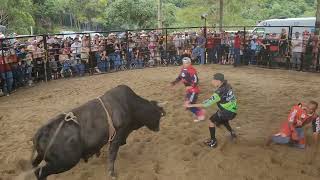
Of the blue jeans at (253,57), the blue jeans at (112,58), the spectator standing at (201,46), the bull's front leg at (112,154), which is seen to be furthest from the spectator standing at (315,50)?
the bull's front leg at (112,154)

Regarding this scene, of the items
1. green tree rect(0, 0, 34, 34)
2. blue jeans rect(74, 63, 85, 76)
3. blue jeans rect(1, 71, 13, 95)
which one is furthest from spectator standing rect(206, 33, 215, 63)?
green tree rect(0, 0, 34, 34)

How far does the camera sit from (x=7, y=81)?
34.2 feet

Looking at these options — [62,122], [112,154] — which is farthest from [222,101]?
[62,122]

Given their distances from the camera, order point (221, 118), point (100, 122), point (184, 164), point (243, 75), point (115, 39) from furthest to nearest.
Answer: point (115, 39), point (243, 75), point (221, 118), point (184, 164), point (100, 122)

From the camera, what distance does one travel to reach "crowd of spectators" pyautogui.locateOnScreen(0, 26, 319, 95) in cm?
1145

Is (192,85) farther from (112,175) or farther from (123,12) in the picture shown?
(123,12)

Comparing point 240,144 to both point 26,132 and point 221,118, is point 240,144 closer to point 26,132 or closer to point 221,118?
point 221,118

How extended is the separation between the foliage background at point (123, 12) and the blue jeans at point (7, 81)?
15569 millimetres

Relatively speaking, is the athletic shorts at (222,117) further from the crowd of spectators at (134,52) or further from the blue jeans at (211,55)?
the blue jeans at (211,55)

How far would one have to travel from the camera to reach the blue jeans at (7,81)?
10367 mm

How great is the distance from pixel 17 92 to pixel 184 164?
22.8 ft

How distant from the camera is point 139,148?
6.02 m

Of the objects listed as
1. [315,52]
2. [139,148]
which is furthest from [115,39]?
[139,148]

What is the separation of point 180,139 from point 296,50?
893cm
